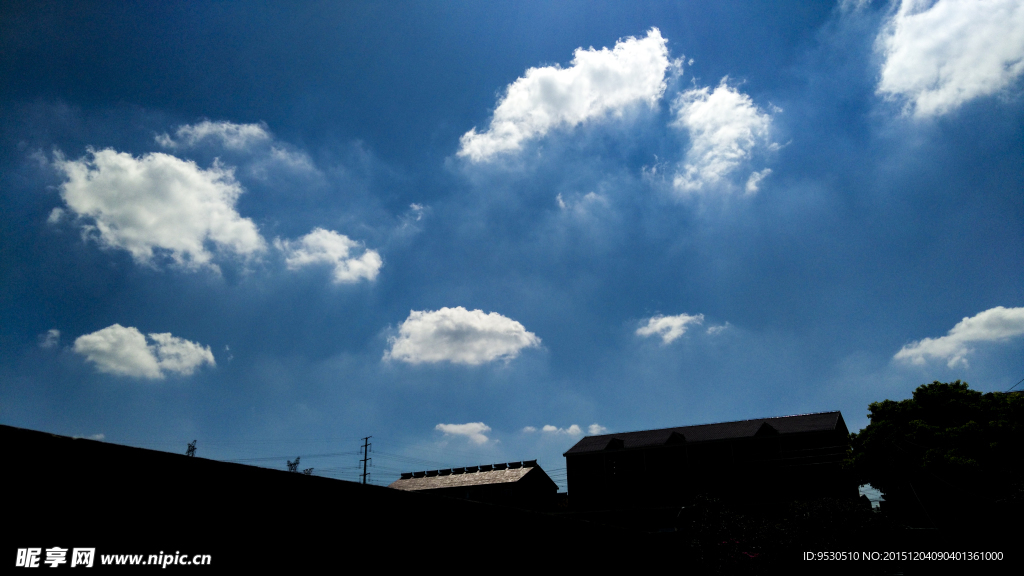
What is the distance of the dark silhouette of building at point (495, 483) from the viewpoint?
4825 centimetres

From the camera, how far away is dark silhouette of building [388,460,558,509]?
4825cm

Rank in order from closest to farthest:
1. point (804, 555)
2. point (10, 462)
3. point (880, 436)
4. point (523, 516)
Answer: point (10, 462), point (523, 516), point (804, 555), point (880, 436)

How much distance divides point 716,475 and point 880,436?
15.4 metres

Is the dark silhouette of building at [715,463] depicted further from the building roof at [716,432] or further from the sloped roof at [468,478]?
the sloped roof at [468,478]

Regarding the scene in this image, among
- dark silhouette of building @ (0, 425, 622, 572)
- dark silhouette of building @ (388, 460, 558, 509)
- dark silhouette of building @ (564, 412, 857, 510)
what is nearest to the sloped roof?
dark silhouette of building @ (388, 460, 558, 509)

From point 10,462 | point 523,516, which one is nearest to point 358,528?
point 10,462

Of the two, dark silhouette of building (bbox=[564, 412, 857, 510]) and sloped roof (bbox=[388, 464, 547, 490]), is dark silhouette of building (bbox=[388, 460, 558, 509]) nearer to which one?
sloped roof (bbox=[388, 464, 547, 490])

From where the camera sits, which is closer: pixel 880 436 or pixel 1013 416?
pixel 1013 416

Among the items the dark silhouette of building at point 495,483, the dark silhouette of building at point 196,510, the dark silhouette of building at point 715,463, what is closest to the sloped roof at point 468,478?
the dark silhouette of building at point 495,483

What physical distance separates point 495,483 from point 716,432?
70.5 feet

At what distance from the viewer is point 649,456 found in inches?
1913

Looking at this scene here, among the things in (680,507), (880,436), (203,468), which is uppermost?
(880,436)

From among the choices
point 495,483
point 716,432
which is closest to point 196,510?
point 495,483

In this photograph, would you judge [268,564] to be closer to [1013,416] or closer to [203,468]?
[203,468]
